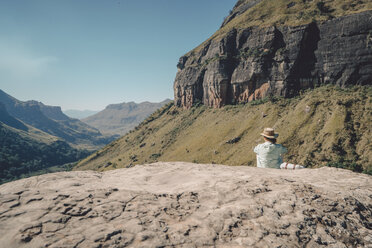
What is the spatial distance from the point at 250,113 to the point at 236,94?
1553 centimetres

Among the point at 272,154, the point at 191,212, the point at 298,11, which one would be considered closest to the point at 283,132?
the point at 272,154

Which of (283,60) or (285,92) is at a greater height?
(283,60)

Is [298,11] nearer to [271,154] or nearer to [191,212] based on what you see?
[271,154]

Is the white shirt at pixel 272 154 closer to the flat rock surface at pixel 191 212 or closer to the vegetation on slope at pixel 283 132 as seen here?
the flat rock surface at pixel 191 212

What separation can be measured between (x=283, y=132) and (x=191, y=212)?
5880cm

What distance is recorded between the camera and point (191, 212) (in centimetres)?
369

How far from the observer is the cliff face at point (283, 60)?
5622cm

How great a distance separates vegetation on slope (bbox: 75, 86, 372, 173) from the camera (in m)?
43.8

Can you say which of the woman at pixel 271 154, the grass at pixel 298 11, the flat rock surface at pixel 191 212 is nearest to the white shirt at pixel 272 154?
the woman at pixel 271 154

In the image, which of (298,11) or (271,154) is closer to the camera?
(271,154)

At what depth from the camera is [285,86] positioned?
69.2 metres

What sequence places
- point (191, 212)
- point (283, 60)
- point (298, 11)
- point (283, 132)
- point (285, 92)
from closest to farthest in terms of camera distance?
point (191, 212) < point (283, 132) < point (285, 92) < point (283, 60) < point (298, 11)

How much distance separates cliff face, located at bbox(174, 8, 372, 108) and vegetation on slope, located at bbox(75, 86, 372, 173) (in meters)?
4.81

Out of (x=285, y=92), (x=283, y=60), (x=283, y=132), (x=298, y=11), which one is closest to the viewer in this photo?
(x=283, y=132)
